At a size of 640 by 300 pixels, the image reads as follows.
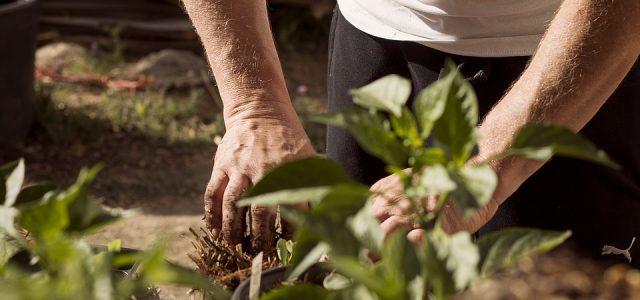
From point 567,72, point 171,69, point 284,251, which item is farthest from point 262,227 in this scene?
Result: point 171,69

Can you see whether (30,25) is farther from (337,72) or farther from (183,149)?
(337,72)

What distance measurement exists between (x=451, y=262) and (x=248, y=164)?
87 cm

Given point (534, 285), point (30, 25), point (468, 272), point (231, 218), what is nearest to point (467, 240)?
point (468, 272)

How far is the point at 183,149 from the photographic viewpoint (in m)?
4.59

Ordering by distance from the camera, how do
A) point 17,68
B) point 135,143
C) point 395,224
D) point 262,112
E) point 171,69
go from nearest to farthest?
1. point 395,224
2. point 262,112
3. point 17,68
4. point 135,143
5. point 171,69

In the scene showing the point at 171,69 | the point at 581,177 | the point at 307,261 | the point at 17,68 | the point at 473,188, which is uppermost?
the point at 473,188

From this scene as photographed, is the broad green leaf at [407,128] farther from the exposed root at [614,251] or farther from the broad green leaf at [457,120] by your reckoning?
the exposed root at [614,251]

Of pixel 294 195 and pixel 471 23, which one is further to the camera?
pixel 471 23

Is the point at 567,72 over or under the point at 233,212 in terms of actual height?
over

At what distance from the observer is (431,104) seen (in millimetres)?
797

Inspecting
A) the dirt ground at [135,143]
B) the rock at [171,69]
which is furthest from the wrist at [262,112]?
the rock at [171,69]

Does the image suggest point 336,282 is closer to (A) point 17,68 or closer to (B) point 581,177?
(B) point 581,177

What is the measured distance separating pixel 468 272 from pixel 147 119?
4.21m

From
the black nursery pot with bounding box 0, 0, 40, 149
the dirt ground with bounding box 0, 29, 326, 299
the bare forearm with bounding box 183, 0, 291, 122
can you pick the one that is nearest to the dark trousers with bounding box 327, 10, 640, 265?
the bare forearm with bounding box 183, 0, 291, 122
